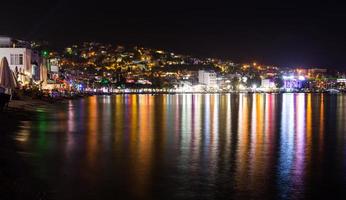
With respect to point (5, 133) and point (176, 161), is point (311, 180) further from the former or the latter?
point (5, 133)

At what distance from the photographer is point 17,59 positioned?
81.2 metres

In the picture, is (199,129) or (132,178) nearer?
(132,178)

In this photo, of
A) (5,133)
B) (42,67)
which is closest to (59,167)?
(5,133)

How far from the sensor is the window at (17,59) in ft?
265

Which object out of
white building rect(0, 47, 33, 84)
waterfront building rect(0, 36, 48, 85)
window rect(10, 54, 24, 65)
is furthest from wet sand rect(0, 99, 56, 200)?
window rect(10, 54, 24, 65)

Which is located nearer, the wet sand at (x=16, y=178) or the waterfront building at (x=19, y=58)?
the wet sand at (x=16, y=178)

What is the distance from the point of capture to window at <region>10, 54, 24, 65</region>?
80.7 meters

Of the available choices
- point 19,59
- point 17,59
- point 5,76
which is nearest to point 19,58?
point 19,59

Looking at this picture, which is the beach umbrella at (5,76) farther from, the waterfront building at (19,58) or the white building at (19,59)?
the white building at (19,59)

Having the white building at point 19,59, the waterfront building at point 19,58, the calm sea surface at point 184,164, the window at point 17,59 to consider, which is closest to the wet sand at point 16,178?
the calm sea surface at point 184,164

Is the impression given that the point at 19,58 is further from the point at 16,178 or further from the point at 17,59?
the point at 16,178

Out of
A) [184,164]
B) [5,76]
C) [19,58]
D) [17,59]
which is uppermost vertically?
[19,58]

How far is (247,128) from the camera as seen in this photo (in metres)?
34.5

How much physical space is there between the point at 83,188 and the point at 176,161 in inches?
214
